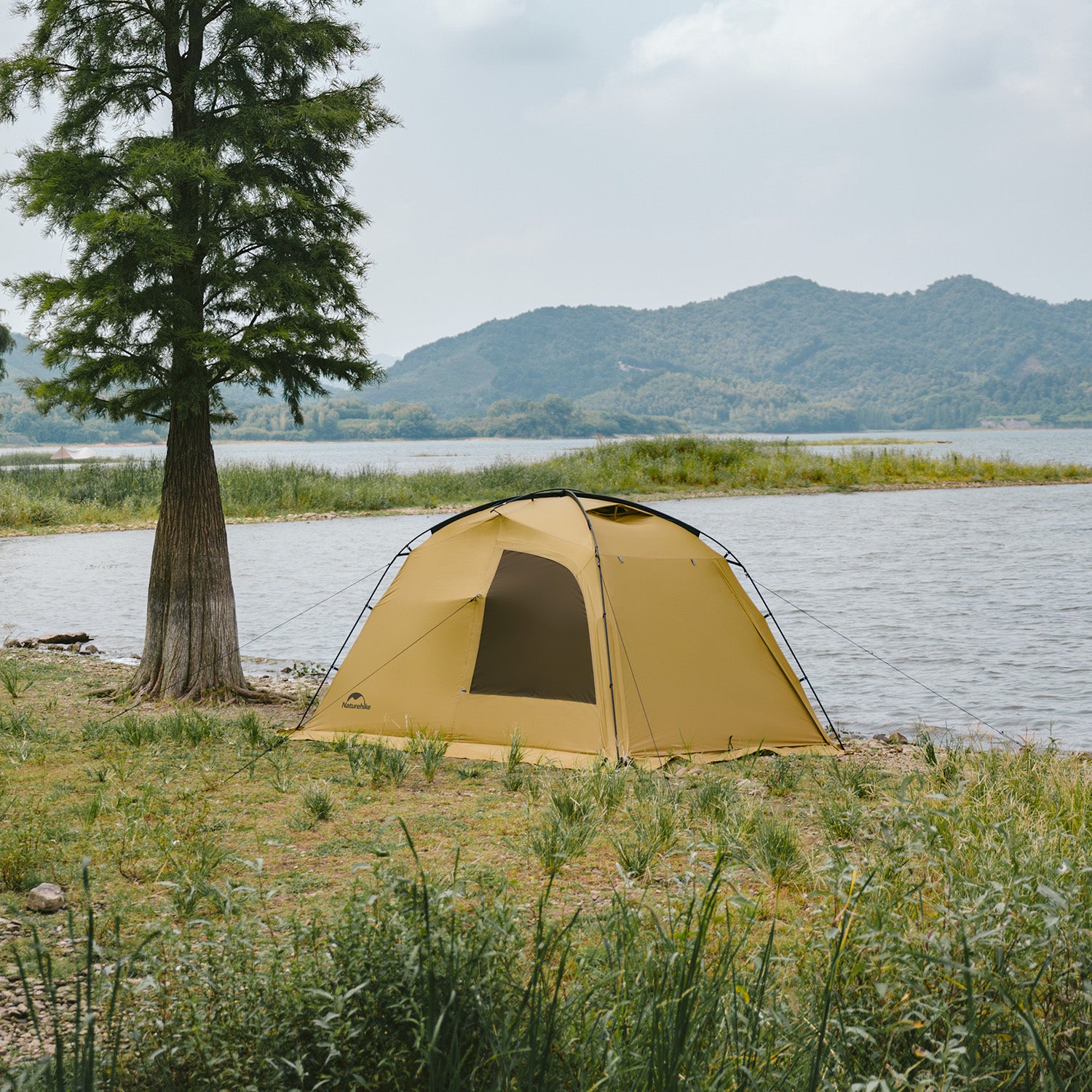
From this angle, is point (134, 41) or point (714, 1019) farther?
point (134, 41)

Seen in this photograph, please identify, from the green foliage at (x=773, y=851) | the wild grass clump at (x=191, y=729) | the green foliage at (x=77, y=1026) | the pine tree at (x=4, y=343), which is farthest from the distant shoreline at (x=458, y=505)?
the green foliage at (x=77, y=1026)

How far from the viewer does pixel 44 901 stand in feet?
13.6

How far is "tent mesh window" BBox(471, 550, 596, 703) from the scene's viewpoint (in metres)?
7.29

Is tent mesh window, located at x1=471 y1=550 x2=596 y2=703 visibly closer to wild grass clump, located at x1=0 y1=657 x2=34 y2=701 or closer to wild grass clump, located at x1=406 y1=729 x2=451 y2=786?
wild grass clump, located at x1=406 y1=729 x2=451 y2=786

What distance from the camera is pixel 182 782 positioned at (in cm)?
612

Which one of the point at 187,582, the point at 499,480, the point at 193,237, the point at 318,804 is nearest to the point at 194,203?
the point at 193,237

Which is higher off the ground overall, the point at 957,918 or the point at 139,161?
the point at 139,161

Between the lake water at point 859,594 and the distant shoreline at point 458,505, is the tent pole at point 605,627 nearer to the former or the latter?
the lake water at point 859,594

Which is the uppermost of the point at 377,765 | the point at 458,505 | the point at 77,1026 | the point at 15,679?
the point at 458,505

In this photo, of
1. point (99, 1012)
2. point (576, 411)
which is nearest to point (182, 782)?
point (99, 1012)

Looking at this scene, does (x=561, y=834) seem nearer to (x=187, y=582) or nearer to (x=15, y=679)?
(x=187, y=582)

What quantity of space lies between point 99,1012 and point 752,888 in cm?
271

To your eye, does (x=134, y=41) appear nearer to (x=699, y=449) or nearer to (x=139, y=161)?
(x=139, y=161)

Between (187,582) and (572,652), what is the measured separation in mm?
3532
